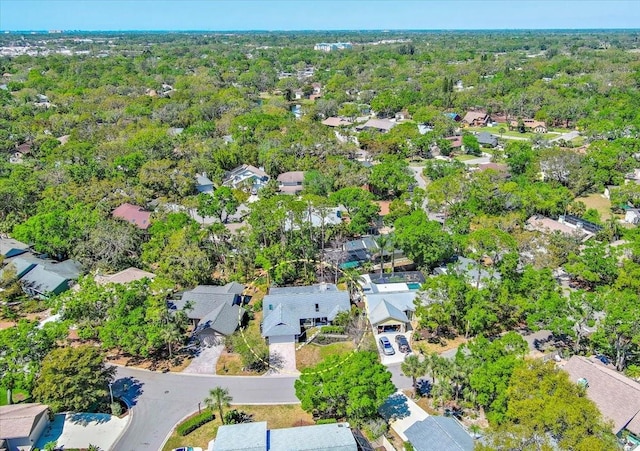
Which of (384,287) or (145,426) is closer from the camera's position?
(145,426)

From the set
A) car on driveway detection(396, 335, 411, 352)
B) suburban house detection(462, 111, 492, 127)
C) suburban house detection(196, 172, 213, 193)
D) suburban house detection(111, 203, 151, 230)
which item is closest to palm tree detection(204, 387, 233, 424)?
car on driveway detection(396, 335, 411, 352)

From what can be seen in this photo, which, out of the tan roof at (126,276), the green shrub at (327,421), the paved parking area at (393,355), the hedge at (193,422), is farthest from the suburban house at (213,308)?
the green shrub at (327,421)

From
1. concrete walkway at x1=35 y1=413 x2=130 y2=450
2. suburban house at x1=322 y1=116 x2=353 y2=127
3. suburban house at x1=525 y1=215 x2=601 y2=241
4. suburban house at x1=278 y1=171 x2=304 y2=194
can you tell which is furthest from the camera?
suburban house at x1=322 y1=116 x2=353 y2=127

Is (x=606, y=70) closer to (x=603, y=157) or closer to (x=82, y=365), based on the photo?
(x=603, y=157)

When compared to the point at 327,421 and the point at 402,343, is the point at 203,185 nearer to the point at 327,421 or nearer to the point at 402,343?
the point at 402,343

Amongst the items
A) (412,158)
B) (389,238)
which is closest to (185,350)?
(389,238)

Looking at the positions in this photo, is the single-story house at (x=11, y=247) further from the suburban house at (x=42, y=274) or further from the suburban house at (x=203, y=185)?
the suburban house at (x=203, y=185)

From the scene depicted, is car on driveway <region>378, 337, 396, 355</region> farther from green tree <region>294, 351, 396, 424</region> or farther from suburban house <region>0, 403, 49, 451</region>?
suburban house <region>0, 403, 49, 451</region>
